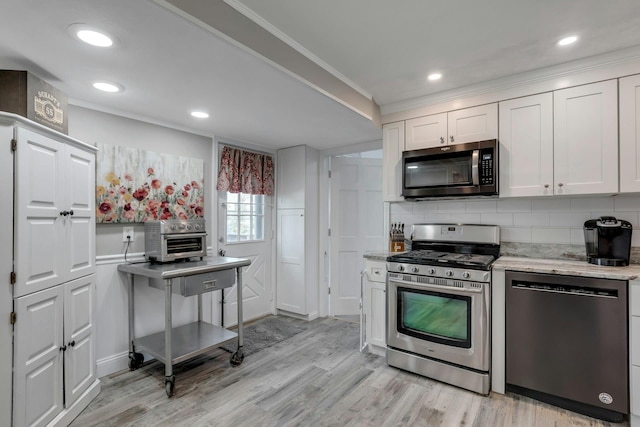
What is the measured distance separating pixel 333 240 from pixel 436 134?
6.15 ft

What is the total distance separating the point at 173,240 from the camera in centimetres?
273

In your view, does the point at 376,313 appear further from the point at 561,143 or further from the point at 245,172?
the point at 245,172

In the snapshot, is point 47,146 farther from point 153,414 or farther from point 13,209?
point 153,414

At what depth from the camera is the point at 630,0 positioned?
1656 mm

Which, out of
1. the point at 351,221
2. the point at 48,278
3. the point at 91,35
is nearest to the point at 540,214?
the point at 351,221

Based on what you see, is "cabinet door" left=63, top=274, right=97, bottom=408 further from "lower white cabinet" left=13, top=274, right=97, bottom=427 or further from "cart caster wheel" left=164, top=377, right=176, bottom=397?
"cart caster wheel" left=164, top=377, right=176, bottom=397

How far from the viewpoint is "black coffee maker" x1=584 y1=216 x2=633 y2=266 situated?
219 cm

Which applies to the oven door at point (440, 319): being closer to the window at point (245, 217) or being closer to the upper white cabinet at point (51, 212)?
the window at point (245, 217)

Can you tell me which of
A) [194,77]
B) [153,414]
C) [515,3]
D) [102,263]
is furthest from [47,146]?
[515,3]

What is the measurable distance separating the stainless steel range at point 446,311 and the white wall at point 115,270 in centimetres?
214

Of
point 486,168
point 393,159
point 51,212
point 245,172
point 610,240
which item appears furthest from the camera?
point 245,172

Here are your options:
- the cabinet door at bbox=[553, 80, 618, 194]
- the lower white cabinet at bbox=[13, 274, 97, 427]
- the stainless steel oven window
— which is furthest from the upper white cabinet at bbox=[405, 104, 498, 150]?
the lower white cabinet at bbox=[13, 274, 97, 427]

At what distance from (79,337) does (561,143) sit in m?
3.67

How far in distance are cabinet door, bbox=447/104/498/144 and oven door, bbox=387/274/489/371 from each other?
1.24 metres
